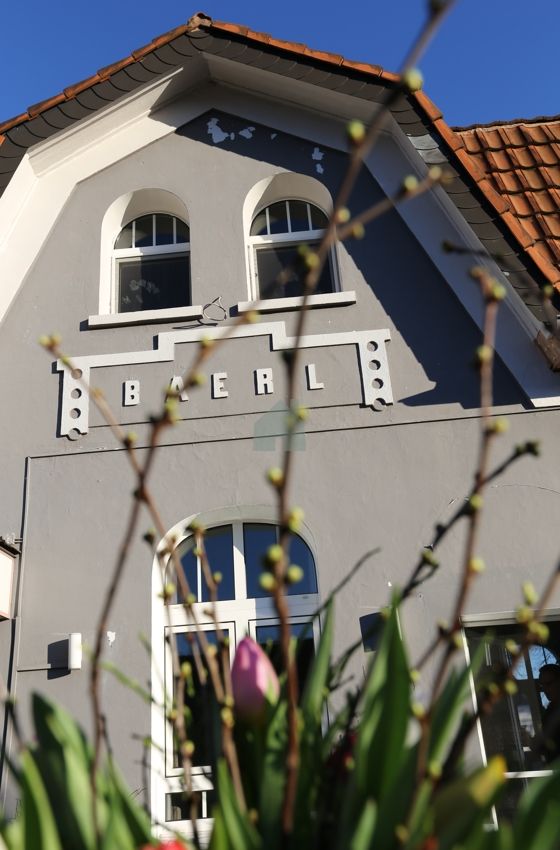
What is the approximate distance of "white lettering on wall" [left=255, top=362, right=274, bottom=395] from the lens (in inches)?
197

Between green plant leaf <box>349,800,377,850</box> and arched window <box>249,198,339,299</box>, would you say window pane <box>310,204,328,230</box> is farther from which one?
green plant leaf <box>349,800,377,850</box>

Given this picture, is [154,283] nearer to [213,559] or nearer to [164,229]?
[164,229]

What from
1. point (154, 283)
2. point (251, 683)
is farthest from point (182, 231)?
point (251, 683)

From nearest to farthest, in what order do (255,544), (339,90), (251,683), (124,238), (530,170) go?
(251,683)
(255,544)
(339,90)
(124,238)
(530,170)

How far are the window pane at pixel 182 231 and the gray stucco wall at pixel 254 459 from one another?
18.7 inches

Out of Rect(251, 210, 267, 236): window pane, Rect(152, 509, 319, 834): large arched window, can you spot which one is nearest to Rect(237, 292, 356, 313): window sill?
Rect(251, 210, 267, 236): window pane

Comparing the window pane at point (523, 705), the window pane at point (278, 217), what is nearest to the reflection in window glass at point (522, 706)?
the window pane at point (523, 705)

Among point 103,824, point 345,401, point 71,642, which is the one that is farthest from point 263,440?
point 103,824

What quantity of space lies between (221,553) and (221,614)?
0.42 meters

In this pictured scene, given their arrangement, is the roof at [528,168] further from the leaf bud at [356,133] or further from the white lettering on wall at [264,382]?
the leaf bud at [356,133]

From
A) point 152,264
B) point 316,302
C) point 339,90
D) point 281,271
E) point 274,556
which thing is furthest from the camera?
point 152,264

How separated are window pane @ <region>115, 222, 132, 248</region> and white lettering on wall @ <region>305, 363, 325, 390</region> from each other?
191cm

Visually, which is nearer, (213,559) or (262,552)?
(262,552)

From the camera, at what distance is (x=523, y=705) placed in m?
4.34
